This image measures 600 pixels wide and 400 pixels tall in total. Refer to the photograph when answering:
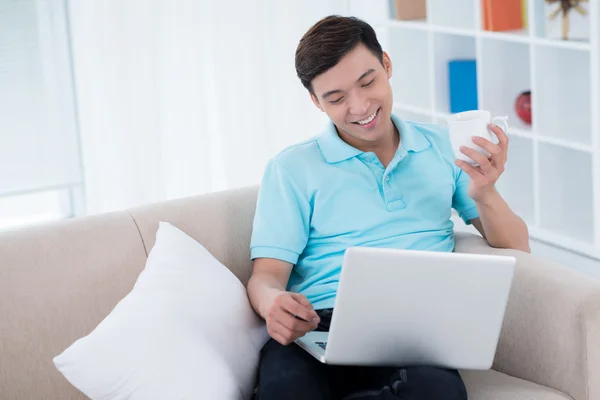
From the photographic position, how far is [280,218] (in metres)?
1.84

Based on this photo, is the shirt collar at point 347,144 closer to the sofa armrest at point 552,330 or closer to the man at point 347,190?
the man at point 347,190

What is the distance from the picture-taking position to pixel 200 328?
1.66 m

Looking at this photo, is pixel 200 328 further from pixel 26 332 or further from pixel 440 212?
pixel 440 212

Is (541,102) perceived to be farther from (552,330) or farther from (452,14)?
(552,330)

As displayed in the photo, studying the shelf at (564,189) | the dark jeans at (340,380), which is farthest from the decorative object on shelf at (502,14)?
the dark jeans at (340,380)

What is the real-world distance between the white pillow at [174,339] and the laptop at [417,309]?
183mm

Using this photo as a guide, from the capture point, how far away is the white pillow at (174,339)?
156 cm

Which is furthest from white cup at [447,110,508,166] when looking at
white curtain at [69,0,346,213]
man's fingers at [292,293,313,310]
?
white curtain at [69,0,346,213]

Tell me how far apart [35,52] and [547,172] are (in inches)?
76.9

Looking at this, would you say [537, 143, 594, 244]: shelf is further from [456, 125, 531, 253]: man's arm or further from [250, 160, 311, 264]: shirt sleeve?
[250, 160, 311, 264]: shirt sleeve

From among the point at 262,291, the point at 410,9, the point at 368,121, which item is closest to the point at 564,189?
the point at 410,9

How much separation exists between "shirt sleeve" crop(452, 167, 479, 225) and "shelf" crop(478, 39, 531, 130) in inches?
58.0

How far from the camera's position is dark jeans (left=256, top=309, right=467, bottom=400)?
1.48m

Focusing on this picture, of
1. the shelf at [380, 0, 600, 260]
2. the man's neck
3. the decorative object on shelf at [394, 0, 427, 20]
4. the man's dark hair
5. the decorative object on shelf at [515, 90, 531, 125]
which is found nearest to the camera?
the man's dark hair
